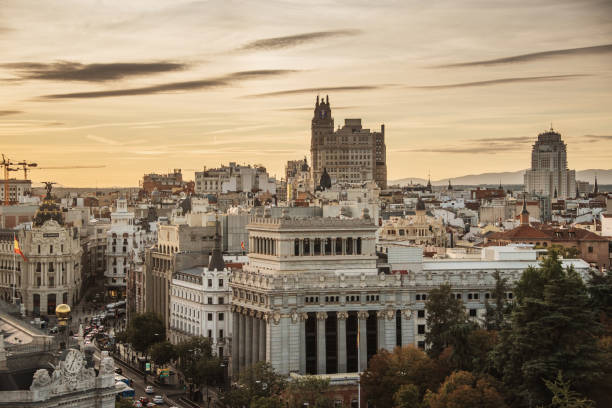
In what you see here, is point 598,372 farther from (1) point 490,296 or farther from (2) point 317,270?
(2) point 317,270

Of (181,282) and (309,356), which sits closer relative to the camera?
(309,356)

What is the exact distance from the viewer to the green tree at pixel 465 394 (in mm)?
97637

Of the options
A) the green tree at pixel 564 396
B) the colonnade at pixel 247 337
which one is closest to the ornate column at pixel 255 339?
the colonnade at pixel 247 337

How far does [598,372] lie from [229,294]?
6259cm

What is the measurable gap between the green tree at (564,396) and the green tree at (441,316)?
20.6 meters

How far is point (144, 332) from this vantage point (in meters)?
162

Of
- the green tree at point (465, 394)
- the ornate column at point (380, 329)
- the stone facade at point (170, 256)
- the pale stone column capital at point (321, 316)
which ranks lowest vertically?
the green tree at point (465, 394)

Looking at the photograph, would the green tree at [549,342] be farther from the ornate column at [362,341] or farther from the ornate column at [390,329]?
the ornate column at [362,341]

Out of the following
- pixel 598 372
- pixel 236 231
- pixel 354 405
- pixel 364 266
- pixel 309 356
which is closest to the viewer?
pixel 598 372

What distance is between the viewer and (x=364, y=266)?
142m

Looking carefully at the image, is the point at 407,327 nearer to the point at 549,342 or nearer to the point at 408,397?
the point at 408,397

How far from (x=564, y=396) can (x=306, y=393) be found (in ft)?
85.8

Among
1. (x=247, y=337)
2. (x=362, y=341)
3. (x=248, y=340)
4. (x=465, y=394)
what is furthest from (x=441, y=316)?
(x=247, y=337)

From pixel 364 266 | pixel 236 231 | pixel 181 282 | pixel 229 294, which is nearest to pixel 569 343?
pixel 364 266
